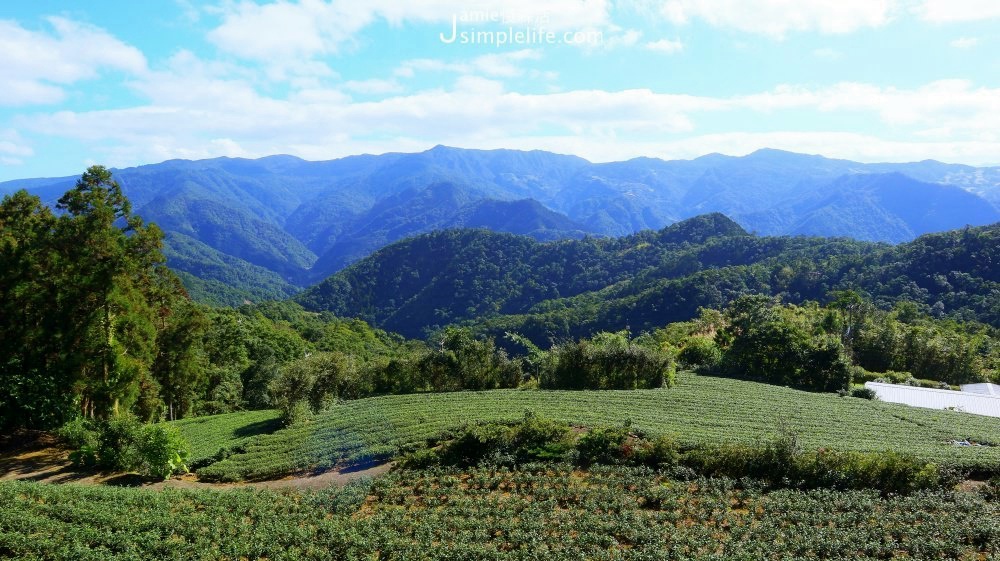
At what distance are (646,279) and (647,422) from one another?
132m

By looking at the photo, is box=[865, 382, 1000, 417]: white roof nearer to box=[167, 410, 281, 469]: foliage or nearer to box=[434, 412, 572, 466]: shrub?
box=[434, 412, 572, 466]: shrub

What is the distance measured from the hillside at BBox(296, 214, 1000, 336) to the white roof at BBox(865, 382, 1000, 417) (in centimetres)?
5448

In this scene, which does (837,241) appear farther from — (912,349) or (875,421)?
(875,421)

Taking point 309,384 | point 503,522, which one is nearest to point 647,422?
point 503,522

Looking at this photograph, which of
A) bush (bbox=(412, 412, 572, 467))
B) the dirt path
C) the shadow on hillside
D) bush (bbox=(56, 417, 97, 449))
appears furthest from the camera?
the shadow on hillside

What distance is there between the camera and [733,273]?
125m

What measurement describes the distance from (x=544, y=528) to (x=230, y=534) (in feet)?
30.0

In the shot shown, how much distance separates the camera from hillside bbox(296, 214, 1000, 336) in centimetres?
9844

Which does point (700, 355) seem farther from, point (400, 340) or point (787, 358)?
point (400, 340)

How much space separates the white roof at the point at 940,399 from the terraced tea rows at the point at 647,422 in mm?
6753

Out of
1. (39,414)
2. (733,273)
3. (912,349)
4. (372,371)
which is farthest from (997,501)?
(733,273)

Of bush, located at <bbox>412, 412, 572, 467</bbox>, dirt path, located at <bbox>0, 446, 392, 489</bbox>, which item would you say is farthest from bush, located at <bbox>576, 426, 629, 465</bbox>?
dirt path, located at <bbox>0, 446, 392, 489</bbox>

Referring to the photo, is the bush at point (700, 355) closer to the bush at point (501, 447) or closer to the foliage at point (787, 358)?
the foliage at point (787, 358)

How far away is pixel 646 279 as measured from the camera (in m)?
153
